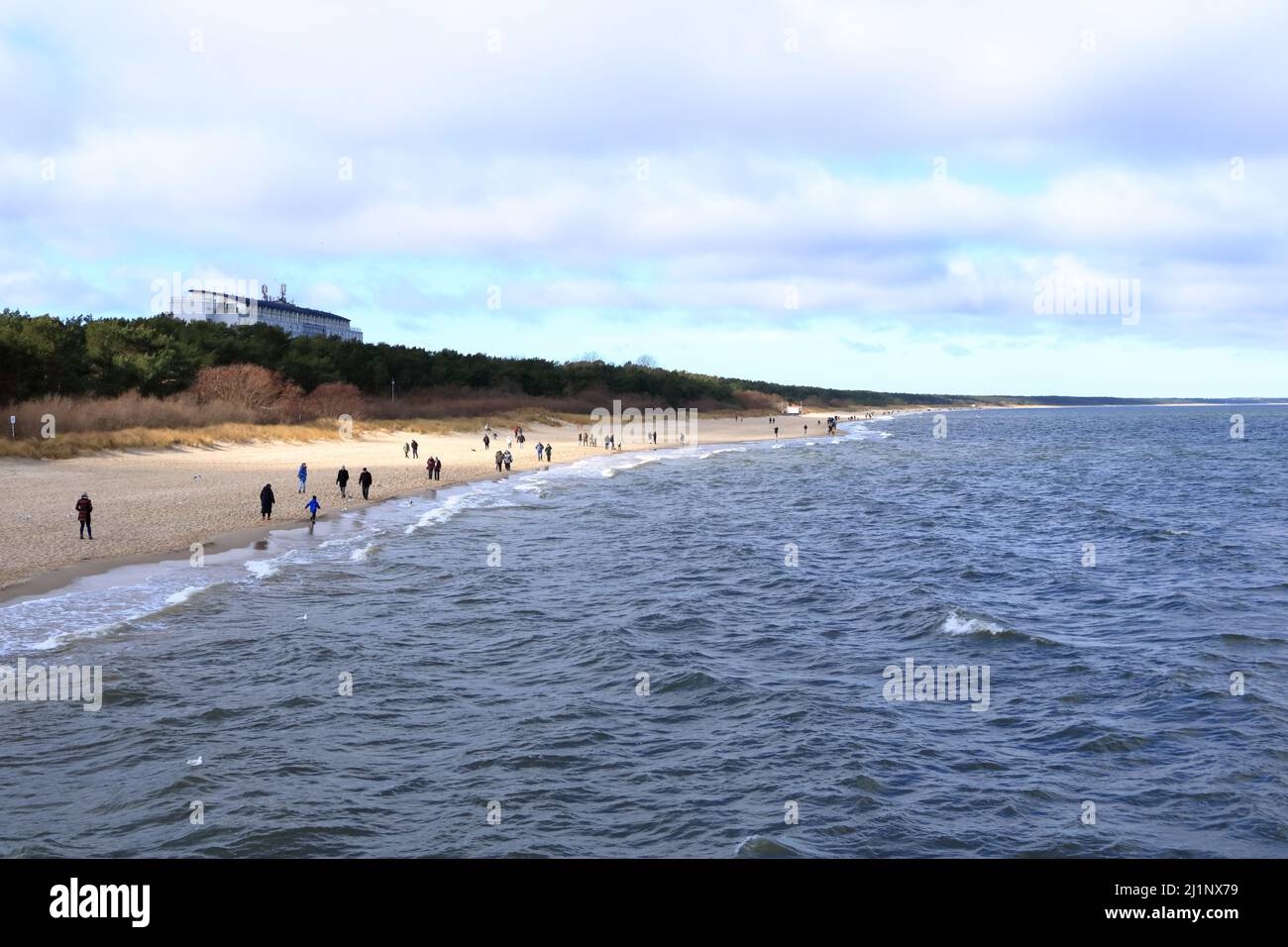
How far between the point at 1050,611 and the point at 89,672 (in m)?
20.8

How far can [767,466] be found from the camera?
7519 cm

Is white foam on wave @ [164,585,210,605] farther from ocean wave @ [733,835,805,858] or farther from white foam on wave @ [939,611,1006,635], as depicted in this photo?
white foam on wave @ [939,611,1006,635]

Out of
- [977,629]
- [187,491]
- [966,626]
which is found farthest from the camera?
[187,491]

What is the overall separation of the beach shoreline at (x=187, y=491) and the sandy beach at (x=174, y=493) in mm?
→ 43

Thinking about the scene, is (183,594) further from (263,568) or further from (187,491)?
(187,491)

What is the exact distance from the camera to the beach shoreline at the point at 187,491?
25609 millimetres

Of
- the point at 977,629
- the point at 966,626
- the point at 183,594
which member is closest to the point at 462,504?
the point at 183,594

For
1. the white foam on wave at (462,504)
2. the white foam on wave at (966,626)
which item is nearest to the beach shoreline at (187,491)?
the white foam on wave at (462,504)

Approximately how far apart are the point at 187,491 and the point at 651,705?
3154cm

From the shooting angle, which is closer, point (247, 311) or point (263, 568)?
point (263, 568)

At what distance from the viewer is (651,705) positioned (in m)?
15.7

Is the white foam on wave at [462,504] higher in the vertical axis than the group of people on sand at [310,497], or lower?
lower

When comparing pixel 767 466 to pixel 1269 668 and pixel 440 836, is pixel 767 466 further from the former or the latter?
pixel 440 836

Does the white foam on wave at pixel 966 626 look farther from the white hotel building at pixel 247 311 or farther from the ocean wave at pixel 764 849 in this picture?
the white hotel building at pixel 247 311
